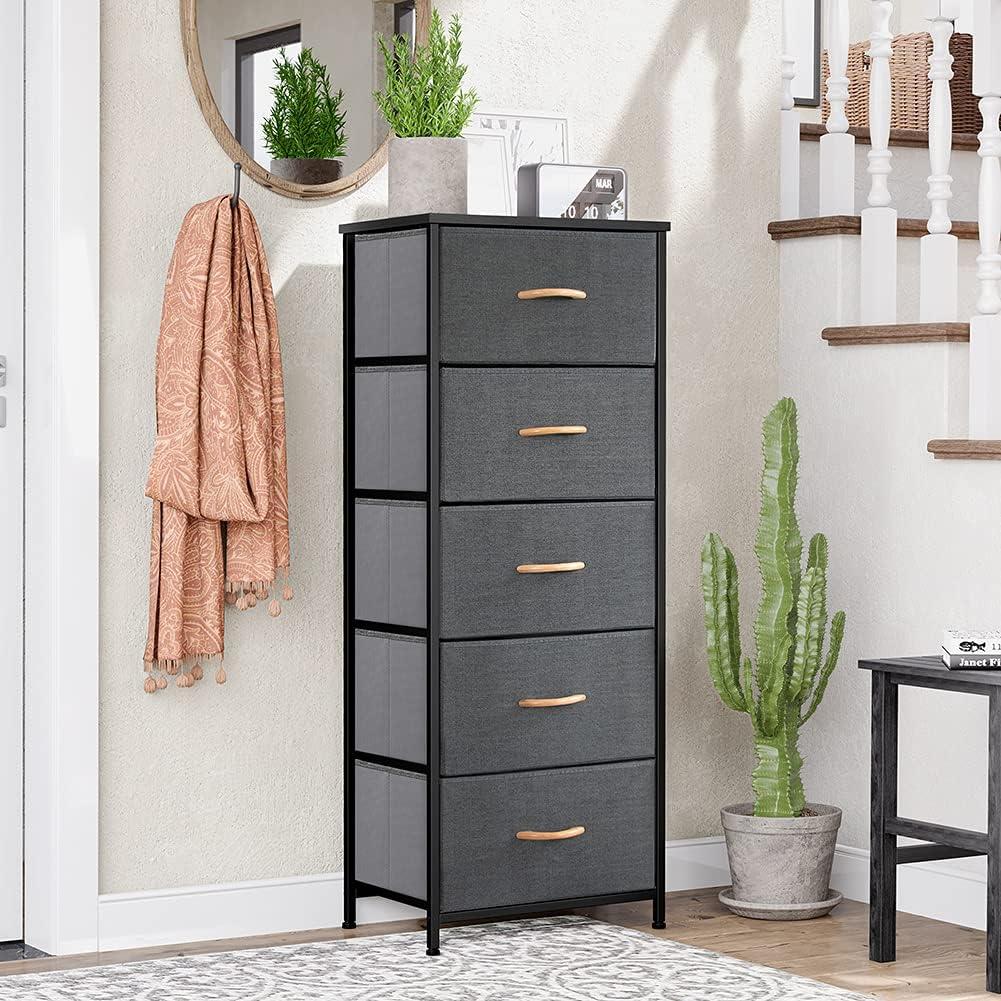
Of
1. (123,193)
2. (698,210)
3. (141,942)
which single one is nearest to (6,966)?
(141,942)

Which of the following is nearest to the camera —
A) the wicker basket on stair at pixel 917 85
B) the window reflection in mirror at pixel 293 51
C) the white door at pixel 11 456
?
the white door at pixel 11 456

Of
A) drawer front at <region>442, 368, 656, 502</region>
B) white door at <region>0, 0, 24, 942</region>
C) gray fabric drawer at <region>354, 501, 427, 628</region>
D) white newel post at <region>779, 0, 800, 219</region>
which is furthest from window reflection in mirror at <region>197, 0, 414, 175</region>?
white newel post at <region>779, 0, 800, 219</region>

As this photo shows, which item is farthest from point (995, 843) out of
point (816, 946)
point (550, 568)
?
point (550, 568)

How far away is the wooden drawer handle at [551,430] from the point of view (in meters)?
3.43

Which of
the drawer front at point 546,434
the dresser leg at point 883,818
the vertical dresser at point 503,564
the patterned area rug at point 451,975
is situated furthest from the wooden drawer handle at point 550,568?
the patterned area rug at point 451,975

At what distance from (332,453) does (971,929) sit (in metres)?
1.56

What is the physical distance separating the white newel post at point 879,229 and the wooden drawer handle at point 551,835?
1275mm

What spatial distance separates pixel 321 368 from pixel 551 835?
3.33 ft

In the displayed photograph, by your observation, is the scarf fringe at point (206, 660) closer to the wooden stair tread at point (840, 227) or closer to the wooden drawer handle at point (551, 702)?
the wooden drawer handle at point (551, 702)

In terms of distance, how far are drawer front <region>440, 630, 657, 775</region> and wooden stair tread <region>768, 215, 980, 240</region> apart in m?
1.03

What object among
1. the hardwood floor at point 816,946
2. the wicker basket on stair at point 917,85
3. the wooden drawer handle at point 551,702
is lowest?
the hardwood floor at point 816,946

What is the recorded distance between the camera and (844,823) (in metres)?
3.96

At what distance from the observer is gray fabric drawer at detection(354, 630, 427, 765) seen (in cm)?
339

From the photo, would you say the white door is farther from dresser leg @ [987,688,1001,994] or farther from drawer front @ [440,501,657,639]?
dresser leg @ [987,688,1001,994]
